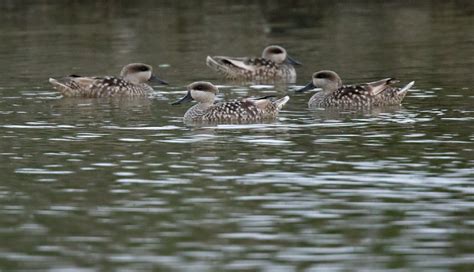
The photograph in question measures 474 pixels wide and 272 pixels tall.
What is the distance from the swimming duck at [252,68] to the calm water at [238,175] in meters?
0.23

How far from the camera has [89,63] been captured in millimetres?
25062

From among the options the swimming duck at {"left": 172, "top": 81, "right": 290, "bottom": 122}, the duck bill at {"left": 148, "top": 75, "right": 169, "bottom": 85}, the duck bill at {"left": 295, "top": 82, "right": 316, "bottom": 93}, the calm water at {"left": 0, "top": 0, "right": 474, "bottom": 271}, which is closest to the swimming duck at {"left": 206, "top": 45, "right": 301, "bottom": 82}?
the calm water at {"left": 0, "top": 0, "right": 474, "bottom": 271}

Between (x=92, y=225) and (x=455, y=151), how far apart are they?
4.49m

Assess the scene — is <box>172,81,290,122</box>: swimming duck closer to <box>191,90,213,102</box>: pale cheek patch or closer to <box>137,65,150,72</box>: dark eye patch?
<box>191,90,213,102</box>: pale cheek patch

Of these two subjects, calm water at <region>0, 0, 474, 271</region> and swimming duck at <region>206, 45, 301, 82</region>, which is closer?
calm water at <region>0, 0, 474, 271</region>

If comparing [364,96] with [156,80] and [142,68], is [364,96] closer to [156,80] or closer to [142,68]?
[156,80]

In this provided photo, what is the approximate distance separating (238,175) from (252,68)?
1002 cm

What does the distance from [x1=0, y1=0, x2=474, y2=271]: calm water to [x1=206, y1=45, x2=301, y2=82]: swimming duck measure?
23cm

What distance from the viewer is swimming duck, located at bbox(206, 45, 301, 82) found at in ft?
75.3

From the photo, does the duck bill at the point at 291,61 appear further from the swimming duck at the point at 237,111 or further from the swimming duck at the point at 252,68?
the swimming duck at the point at 237,111

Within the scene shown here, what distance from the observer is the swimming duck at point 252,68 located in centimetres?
2295

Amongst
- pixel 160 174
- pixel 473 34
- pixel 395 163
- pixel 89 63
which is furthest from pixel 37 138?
pixel 473 34

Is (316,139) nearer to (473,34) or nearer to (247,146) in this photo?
(247,146)

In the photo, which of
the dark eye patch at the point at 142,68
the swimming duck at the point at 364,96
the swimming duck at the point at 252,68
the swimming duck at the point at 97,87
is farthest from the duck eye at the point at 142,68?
the swimming duck at the point at 364,96
